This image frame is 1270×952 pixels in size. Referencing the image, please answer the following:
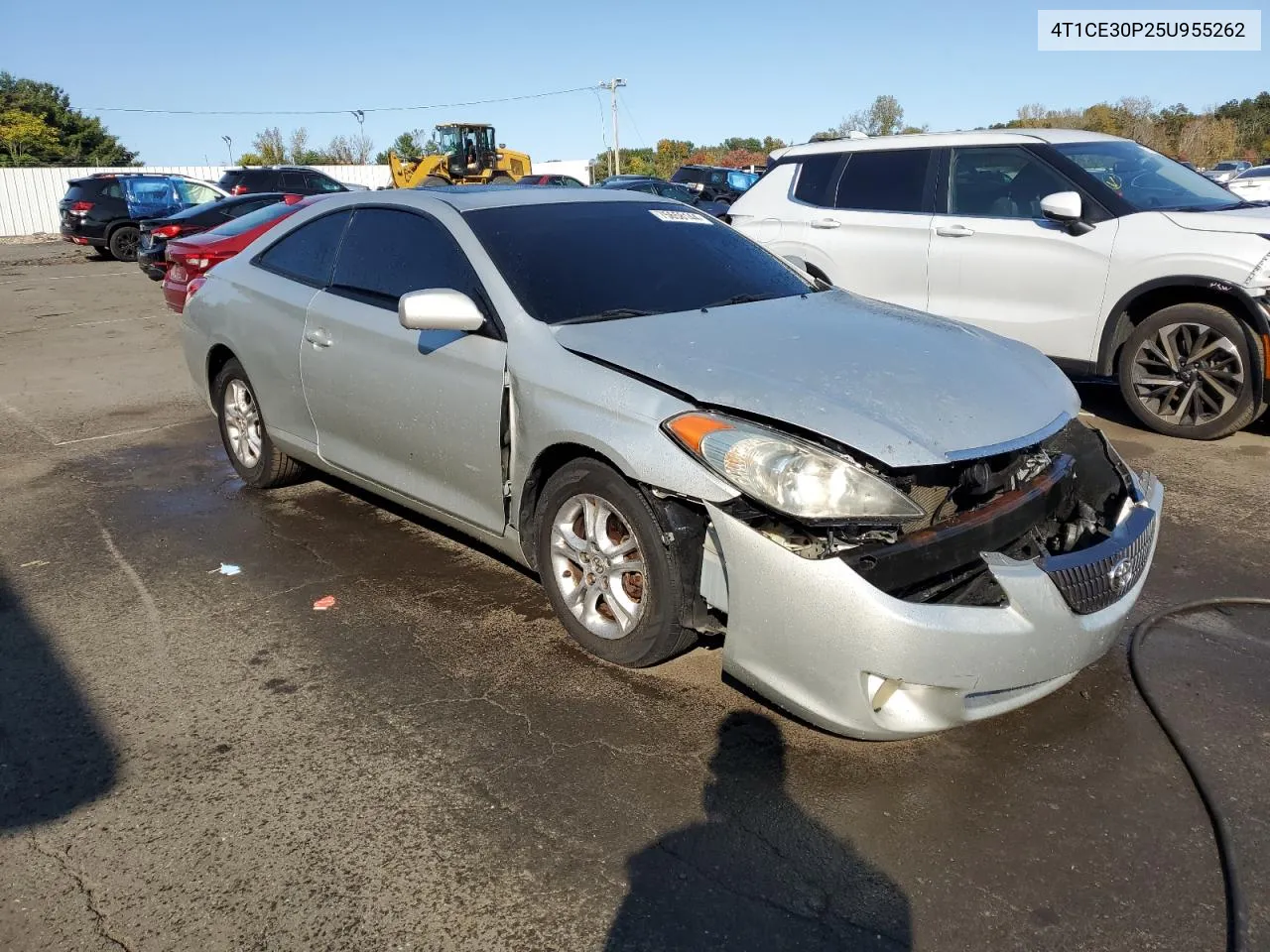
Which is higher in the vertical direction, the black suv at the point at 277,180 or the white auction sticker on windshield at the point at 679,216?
the black suv at the point at 277,180

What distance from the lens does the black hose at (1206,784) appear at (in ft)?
7.36

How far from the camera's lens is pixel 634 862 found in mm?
2521

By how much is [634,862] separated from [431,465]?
2012mm

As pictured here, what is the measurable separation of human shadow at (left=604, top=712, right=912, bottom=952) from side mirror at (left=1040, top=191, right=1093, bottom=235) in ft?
15.2

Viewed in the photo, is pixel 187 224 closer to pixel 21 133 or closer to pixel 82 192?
pixel 82 192

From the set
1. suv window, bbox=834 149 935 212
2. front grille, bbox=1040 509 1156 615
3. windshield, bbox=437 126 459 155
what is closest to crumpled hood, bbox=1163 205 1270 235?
suv window, bbox=834 149 935 212

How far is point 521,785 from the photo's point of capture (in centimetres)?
285

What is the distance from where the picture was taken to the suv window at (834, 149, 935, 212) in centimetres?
713

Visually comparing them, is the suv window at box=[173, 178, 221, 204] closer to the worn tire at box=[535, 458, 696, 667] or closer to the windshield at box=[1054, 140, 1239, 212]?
the windshield at box=[1054, 140, 1239, 212]

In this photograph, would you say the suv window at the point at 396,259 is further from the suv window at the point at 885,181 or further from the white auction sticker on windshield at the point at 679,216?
the suv window at the point at 885,181

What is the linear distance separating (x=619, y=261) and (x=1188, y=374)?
3.85m

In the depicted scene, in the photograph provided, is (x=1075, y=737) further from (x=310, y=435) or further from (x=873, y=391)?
(x=310, y=435)

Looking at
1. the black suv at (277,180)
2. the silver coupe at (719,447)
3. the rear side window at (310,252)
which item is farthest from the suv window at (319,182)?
the silver coupe at (719,447)

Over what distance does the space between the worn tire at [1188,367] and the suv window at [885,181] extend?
1.80 meters
